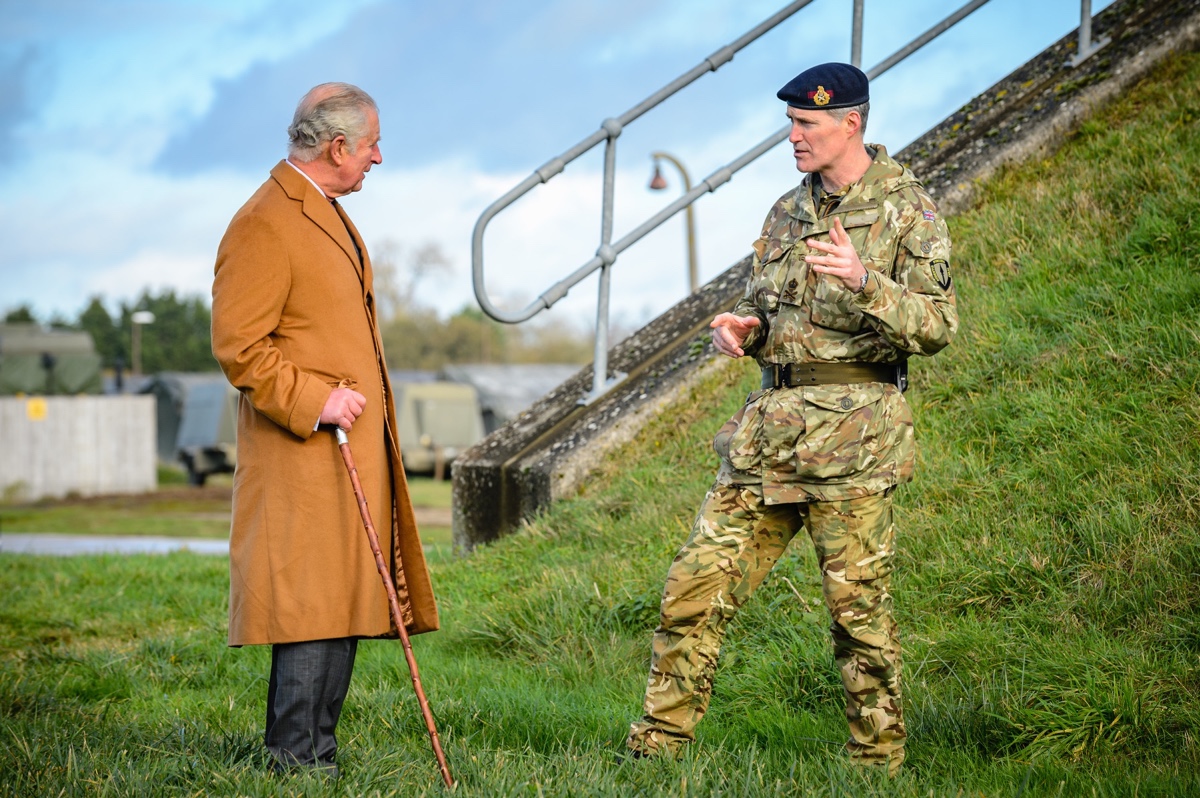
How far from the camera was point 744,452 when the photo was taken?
3541 millimetres

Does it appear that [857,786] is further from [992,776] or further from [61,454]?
[61,454]

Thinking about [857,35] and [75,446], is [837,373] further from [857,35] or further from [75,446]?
[75,446]

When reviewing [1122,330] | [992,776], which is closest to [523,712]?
[992,776]

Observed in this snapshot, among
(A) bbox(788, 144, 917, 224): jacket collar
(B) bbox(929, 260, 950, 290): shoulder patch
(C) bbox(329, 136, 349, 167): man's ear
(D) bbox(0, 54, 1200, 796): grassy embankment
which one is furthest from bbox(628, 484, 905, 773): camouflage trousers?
(C) bbox(329, 136, 349, 167): man's ear

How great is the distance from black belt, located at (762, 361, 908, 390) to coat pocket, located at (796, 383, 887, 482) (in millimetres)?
47

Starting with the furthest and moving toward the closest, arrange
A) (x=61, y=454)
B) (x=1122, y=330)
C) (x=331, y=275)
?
(x=61, y=454), (x=1122, y=330), (x=331, y=275)

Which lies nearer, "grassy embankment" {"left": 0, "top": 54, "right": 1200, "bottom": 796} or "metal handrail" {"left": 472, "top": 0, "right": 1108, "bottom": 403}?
"grassy embankment" {"left": 0, "top": 54, "right": 1200, "bottom": 796}

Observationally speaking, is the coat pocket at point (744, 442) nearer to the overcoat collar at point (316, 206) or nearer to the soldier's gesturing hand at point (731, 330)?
the soldier's gesturing hand at point (731, 330)

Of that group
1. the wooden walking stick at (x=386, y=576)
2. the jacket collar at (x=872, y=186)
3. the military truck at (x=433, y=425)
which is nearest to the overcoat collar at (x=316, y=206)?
the wooden walking stick at (x=386, y=576)

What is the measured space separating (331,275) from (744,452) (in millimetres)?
1286

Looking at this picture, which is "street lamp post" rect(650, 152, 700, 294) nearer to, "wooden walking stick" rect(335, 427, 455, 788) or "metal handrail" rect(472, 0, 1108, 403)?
"metal handrail" rect(472, 0, 1108, 403)

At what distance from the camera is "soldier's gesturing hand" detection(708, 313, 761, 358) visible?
11.6 feet

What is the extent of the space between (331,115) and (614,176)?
3125mm

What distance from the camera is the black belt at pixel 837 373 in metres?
3.49
